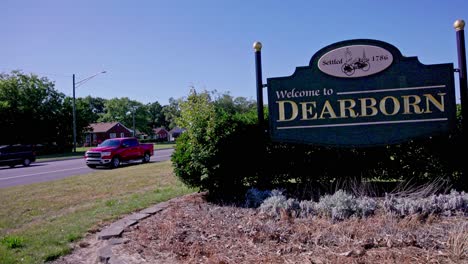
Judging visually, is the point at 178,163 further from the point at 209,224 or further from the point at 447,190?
the point at 447,190

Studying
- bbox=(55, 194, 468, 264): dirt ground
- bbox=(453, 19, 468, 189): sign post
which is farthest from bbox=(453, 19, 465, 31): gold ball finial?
bbox=(55, 194, 468, 264): dirt ground

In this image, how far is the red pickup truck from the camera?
18.5 m

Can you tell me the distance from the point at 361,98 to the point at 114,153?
50.7ft

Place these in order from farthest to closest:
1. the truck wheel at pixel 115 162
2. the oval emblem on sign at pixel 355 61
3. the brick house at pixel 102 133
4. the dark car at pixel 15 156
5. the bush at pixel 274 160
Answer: the brick house at pixel 102 133, the dark car at pixel 15 156, the truck wheel at pixel 115 162, the oval emblem on sign at pixel 355 61, the bush at pixel 274 160

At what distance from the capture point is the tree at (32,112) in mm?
36875

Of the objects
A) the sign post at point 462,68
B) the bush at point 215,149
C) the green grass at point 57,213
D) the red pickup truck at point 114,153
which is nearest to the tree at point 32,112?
the red pickup truck at point 114,153

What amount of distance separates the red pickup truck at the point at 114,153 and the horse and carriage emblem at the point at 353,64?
15.2 meters

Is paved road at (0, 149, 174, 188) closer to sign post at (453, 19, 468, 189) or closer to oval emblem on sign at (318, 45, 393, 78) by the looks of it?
oval emblem on sign at (318, 45, 393, 78)

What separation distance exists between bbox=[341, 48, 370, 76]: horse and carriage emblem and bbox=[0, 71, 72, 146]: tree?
3972 centimetres

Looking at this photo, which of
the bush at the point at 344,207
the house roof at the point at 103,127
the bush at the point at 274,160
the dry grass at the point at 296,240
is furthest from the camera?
the house roof at the point at 103,127

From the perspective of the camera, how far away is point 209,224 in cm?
473

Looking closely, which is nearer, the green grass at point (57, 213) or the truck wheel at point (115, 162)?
the green grass at point (57, 213)

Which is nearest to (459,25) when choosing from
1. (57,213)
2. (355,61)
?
(355,61)

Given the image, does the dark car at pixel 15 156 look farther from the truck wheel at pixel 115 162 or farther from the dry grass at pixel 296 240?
the dry grass at pixel 296 240
